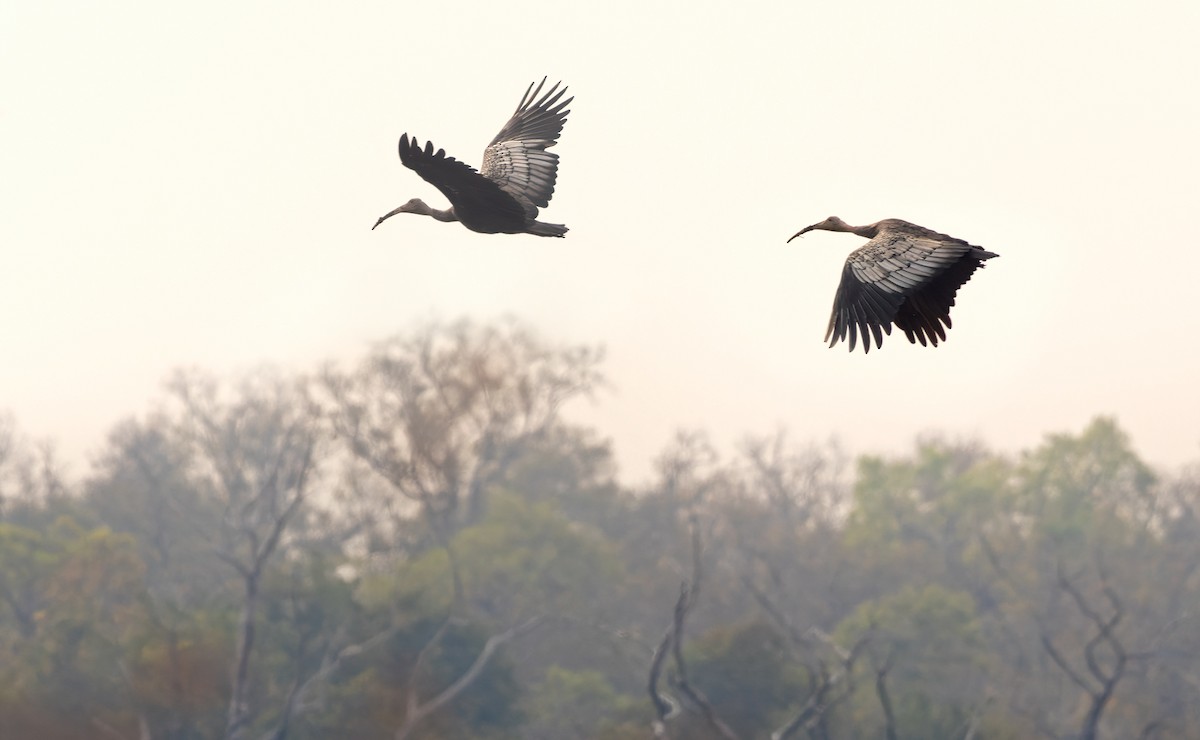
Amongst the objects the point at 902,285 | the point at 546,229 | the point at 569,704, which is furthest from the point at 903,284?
the point at 569,704

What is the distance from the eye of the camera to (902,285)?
491 inches

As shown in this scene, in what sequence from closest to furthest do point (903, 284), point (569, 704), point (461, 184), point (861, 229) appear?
1. point (903, 284)
2. point (861, 229)
3. point (461, 184)
4. point (569, 704)

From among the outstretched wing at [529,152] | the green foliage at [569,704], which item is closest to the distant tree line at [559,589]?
the green foliage at [569,704]

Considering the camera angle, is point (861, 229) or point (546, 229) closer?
point (861, 229)

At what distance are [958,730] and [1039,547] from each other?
2435 cm

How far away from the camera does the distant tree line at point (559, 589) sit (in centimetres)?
4578

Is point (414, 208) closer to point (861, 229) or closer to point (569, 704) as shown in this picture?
point (861, 229)

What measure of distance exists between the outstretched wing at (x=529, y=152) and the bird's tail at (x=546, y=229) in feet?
2.51

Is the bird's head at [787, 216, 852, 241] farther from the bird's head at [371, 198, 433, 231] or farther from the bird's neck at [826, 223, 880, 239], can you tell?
the bird's head at [371, 198, 433, 231]

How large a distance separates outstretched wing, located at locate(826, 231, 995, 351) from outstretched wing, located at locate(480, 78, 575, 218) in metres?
4.89

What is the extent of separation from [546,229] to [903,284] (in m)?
4.43

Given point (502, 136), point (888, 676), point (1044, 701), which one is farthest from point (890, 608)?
point (502, 136)

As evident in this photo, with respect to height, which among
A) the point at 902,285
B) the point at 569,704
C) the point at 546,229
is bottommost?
the point at 902,285

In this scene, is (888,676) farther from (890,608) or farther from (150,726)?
(150,726)
